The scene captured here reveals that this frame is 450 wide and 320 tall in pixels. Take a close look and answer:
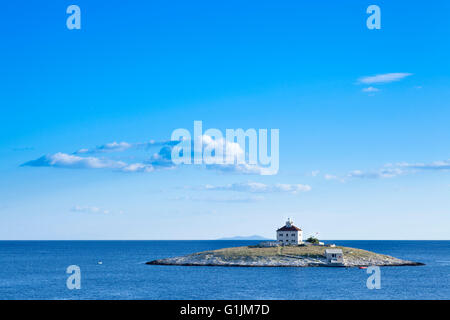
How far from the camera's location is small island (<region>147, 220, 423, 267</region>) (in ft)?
492

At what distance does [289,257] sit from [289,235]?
57.7 ft

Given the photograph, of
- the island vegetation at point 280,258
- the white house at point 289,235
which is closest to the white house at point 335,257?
the island vegetation at point 280,258

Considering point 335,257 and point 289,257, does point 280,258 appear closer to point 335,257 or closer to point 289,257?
point 289,257

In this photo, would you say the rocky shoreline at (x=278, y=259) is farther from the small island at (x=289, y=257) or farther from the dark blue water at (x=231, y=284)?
the dark blue water at (x=231, y=284)

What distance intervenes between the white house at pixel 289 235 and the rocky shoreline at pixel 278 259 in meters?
7.39

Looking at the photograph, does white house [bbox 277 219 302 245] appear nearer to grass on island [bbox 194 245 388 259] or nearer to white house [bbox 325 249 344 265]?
grass on island [bbox 194 245 388 259]

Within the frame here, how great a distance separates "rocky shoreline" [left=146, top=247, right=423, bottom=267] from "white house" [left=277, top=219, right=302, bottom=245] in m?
7.39

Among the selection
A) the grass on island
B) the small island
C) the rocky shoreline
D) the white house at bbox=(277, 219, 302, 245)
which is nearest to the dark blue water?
the rocky shoreline

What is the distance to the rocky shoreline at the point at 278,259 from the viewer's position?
150m
